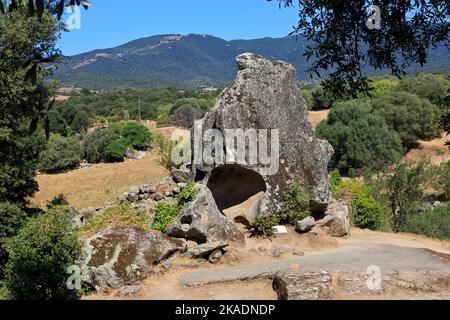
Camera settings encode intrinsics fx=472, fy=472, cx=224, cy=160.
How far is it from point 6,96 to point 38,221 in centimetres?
776

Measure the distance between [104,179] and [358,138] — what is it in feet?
72.8

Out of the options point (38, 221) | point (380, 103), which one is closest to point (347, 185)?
point (38, 221)

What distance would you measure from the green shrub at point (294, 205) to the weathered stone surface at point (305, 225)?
0.23m

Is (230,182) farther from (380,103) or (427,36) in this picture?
(380,103)

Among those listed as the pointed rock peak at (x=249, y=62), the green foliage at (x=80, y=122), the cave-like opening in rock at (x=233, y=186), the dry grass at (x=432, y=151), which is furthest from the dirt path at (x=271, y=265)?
the green foliage at (x=80, y=122)

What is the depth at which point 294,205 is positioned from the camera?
14930 mm

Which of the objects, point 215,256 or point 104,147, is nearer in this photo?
point 215,256

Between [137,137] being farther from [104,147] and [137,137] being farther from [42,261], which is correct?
[42,261]

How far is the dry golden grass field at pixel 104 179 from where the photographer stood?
117 ft

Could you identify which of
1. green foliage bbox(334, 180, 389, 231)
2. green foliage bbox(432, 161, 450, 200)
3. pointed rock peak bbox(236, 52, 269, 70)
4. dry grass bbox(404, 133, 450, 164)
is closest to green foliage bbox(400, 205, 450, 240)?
green foliage bbox(334, 180, 389, 231)

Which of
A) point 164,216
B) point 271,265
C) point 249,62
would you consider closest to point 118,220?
point 164,216

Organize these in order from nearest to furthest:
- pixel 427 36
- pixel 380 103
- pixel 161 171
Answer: pixel 427 36
pixel 161 171
pixel 380 103

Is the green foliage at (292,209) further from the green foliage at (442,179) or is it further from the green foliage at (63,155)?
the green foliage at (63,155)

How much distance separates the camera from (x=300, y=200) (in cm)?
1481
